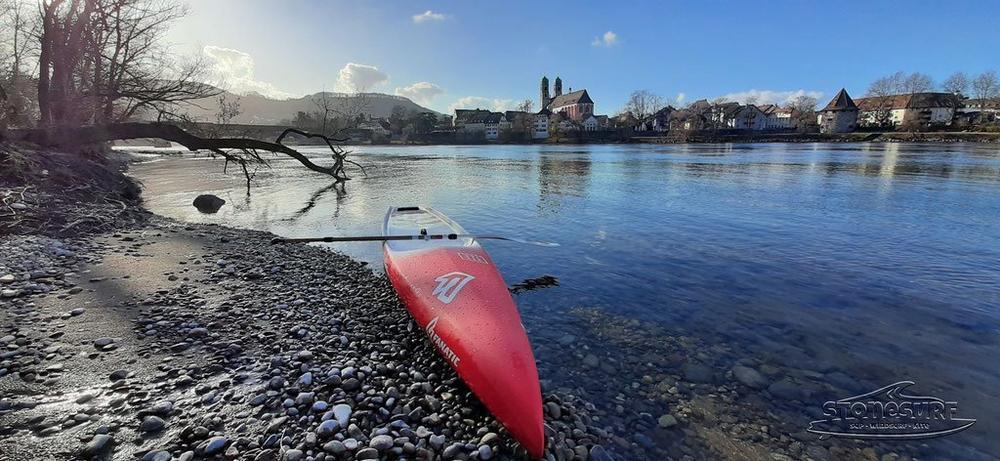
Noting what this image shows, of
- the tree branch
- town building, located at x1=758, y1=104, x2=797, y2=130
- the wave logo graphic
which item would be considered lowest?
the wave logo graphic

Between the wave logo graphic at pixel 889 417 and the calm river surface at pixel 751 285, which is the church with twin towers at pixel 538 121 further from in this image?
the wave logo graphic at pixel 889 417

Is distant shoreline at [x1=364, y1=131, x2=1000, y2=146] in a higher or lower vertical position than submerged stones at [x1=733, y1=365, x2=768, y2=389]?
higher

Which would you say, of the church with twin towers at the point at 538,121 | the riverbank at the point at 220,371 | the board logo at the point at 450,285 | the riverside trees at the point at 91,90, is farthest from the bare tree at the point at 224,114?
the church with twin towers at the point at 538,121

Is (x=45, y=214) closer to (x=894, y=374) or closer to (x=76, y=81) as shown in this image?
(x=894, y=374)

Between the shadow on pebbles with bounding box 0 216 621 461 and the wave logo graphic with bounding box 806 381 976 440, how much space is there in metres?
2.28

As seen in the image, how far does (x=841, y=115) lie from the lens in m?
109

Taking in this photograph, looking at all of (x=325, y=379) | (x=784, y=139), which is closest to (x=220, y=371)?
(x=325, y=379)

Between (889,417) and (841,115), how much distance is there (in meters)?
136

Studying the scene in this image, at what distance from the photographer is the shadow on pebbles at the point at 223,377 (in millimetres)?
3145

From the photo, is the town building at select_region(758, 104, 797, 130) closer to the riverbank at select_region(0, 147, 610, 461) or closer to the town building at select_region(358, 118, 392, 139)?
the town building at select_region(358, 118, 392, 139)

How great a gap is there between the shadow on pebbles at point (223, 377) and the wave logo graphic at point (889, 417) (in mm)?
2282

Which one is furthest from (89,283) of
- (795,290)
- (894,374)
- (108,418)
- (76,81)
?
(76,81)

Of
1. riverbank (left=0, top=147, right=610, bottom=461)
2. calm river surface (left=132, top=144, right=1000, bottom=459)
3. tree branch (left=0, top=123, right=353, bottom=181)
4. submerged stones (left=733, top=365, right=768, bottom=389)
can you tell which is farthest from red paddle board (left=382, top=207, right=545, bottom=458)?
tree branch (left=0, top=123, right=353, bottom=181)

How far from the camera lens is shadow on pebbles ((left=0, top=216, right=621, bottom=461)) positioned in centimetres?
314
